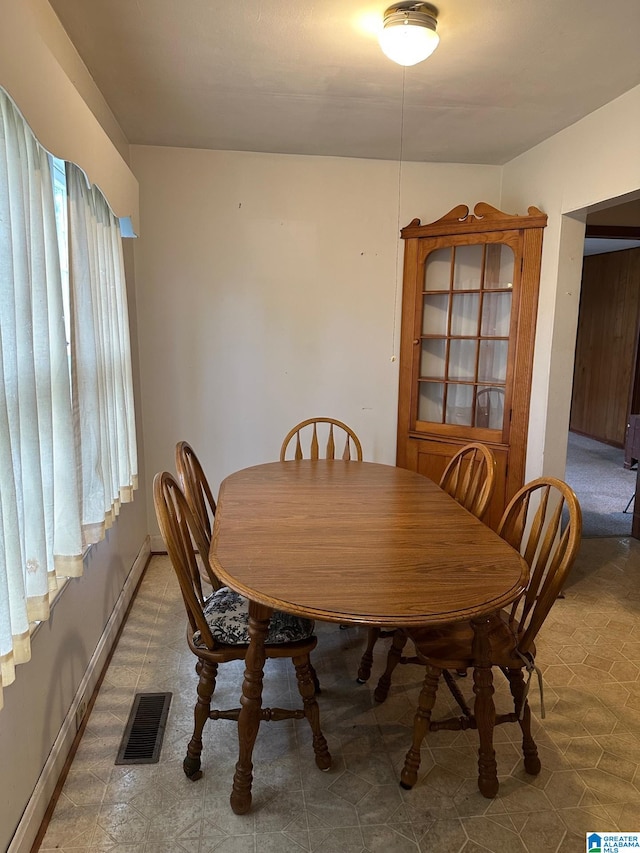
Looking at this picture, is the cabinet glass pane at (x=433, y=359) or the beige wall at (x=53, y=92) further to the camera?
the cabinet glass pane at (x=433, y=359)

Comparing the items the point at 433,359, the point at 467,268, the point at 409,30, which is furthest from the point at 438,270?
the point at 409,30

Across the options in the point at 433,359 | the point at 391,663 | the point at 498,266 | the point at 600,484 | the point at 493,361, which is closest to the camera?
the point at 391,663

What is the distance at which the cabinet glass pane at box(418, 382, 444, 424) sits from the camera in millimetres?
3377

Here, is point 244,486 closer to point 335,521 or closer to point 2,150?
point 335,521

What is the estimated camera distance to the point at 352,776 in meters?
1.75

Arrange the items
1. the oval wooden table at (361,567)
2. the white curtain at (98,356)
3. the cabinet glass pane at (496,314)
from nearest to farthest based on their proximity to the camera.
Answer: the oval wooden table at (361,567)
the white curtain at (98,356)
the cabinet glass pane at (496,314)

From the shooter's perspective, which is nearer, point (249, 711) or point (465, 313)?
point (249, 711)

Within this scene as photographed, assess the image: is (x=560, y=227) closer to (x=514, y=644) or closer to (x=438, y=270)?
(x=438, y=270)

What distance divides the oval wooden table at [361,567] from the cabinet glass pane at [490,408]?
→ 1173mm

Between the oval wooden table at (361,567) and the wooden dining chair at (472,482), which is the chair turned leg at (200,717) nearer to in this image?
the oval wooden table at (361,567)

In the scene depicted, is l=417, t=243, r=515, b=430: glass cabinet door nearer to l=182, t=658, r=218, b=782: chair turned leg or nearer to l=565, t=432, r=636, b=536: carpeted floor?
l=565, t=432, r=636, b=536: carpeted floor

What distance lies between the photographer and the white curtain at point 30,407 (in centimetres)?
121

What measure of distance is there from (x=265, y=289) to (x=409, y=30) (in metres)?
1.73

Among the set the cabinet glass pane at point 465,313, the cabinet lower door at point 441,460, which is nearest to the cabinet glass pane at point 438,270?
the cabinet glass pane at point 465,313
